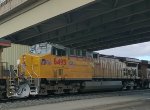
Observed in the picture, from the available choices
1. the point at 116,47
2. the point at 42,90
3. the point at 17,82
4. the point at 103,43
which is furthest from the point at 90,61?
the point at 116,47

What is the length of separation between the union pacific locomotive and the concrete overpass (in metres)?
2.62

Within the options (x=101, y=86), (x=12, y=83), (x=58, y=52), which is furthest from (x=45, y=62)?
(x=101, y=86)

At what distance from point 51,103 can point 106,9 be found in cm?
790

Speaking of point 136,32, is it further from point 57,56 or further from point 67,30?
point 57,56

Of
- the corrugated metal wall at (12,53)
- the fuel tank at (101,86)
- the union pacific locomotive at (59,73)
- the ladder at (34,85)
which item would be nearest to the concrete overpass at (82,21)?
the corrugated metal wall at (12,53)

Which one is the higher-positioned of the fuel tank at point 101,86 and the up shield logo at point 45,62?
the up shield logo at point 45,62

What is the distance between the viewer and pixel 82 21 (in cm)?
2702

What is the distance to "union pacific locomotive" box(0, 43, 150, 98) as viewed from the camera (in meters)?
→ 22.3

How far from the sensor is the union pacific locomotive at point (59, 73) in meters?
22.3

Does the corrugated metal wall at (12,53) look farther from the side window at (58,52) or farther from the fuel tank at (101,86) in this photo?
the fuel tank at (101,86)

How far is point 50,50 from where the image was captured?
23797 mm

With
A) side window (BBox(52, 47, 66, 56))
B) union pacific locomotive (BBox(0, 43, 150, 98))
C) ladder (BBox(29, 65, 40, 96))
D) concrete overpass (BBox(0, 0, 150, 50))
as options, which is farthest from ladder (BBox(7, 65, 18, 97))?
concrete overpass (BBox(0, 0, 150, 50))

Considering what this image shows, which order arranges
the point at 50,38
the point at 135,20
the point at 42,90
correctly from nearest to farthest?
the point at 42,90, the point at 135,20, the point at 50,38

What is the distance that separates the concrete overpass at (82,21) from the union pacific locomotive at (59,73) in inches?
103
